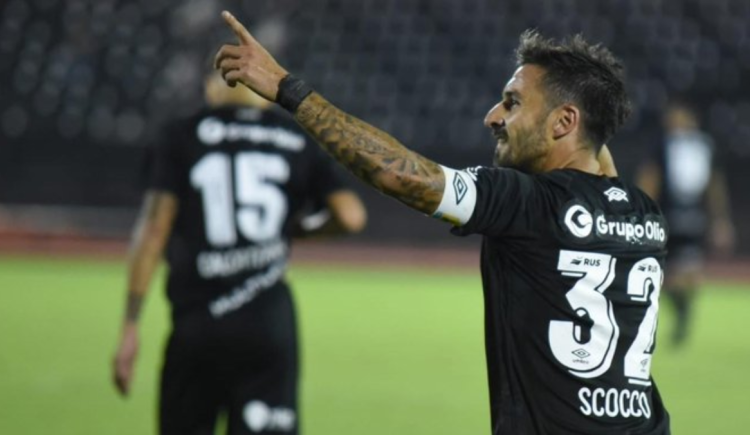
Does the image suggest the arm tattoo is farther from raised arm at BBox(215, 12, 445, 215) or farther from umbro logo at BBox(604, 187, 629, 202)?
umbro logo at BBox(604, 187, 629, 202)

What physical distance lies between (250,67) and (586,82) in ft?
2.97

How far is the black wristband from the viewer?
354 cm

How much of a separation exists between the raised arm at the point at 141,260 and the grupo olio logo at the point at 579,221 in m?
2.14

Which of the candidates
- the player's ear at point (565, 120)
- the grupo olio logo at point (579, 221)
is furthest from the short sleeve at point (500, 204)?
the player's ear at point (565, 120)

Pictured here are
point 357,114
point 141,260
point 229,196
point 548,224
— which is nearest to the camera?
point 548,224

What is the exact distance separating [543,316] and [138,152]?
17.6 m

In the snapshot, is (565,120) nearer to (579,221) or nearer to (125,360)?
(579,221)


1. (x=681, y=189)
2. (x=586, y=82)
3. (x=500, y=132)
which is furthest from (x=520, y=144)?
(x=681, y=189)

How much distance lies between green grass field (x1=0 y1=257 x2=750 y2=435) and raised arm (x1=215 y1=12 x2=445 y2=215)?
16.8 ft

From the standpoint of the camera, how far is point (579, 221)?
3645 mm

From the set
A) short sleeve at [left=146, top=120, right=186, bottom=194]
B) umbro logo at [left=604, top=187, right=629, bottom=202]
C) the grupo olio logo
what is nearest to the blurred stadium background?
short sleeve at [left=146, top=120, right=186, bottom=194]

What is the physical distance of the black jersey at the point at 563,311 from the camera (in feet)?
11.9

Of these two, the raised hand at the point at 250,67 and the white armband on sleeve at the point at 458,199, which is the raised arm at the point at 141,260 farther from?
the white armband on sleeve at the point at 458,199

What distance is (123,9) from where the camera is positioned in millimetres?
23531
